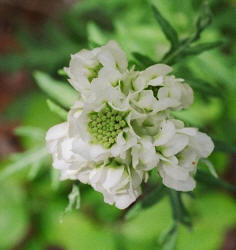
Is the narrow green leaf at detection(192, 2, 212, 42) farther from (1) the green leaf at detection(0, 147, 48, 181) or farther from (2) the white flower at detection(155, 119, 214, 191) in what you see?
(1) the green leaf at detection(0, 147, 48, 181)

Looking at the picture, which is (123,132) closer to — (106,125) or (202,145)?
(106,125)

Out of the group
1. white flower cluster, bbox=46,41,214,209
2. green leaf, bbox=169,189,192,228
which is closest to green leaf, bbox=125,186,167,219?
green leaf, bbox=169,189,192,228

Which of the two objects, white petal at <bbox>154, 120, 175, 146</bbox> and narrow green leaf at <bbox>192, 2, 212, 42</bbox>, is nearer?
white petal at <bbox>154, 120, 175, 146</bbox>

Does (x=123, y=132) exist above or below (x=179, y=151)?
above

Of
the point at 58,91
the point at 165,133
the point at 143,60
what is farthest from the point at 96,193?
the point at 165,133

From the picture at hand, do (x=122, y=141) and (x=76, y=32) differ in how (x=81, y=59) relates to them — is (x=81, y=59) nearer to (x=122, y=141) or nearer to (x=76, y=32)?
(x=122, y=141)

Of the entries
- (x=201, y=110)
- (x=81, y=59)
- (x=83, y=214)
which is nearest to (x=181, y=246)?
(x=83, y=214)

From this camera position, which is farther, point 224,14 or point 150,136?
point 224,14
